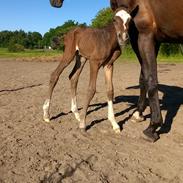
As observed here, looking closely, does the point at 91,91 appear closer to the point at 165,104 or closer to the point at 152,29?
the point at 152,29

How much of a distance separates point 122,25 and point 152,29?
49cm

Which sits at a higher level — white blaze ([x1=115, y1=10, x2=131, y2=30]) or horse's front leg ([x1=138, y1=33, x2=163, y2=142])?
white blaze ([x1=115, y1=10, x2=131, y2=30])

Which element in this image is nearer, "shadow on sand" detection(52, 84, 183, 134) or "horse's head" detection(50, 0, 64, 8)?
"horse's head" detection(50, 0, 64, 8)


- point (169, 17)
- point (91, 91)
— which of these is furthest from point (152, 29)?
point (91, 91)

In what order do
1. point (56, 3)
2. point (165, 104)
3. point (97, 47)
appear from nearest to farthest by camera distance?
point (97, 47), point (56, 3), point (165, 104)

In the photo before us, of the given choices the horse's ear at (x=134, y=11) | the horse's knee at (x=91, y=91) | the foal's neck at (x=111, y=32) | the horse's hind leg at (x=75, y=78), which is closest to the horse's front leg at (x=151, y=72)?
the horse's ear at (x=134, y=11)

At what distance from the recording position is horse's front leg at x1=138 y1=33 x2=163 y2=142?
6.66m

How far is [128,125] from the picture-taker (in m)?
7.83

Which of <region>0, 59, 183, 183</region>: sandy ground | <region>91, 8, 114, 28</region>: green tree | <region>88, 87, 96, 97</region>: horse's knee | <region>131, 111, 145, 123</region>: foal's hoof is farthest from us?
<region>91, 8, 114, 28</region>: green tree

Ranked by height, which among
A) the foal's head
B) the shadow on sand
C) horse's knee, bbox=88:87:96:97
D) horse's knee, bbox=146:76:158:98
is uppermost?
the foal's head

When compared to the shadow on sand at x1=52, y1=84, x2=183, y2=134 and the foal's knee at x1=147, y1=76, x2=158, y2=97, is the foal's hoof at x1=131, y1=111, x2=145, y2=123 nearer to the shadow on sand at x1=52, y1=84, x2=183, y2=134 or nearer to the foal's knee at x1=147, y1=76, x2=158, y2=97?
the shadow on sand at x1=52, y1=84, x2=183, y2=134

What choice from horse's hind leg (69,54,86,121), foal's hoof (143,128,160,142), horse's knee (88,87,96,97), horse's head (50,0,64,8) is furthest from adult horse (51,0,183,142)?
horse's hind leg (69,54,86,121)

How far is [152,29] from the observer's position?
21.6 feet

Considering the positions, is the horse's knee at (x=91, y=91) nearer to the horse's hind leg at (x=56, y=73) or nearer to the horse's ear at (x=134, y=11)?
the horse's hind leg at (x=56, y=73)
